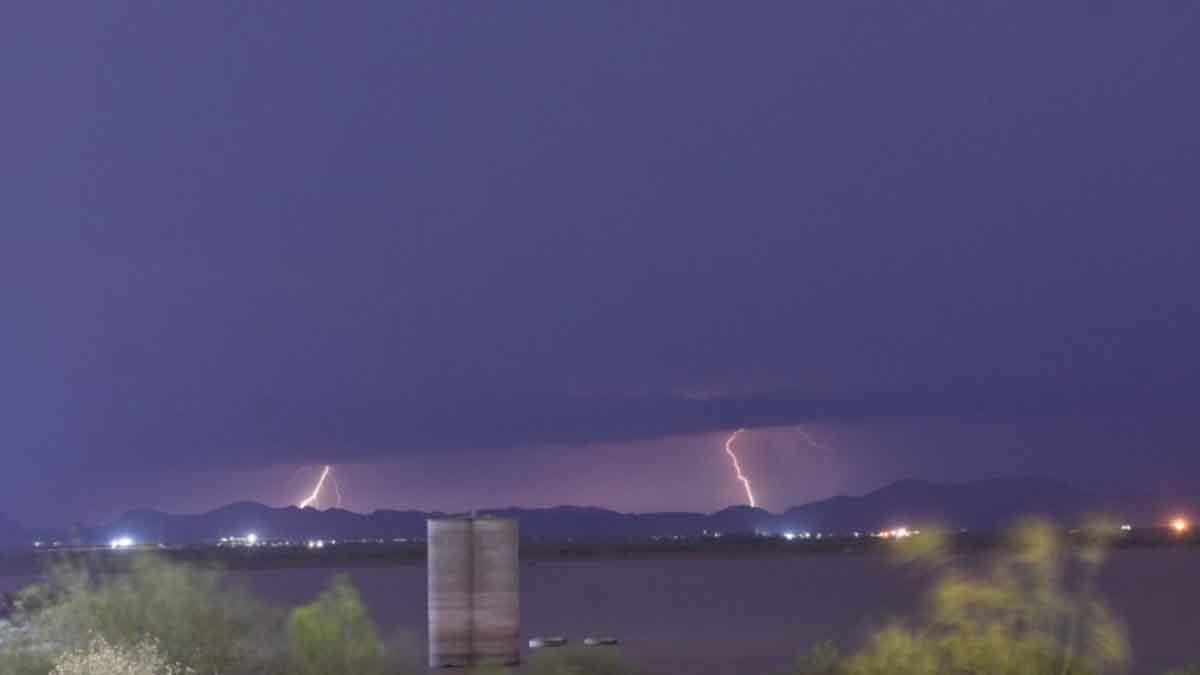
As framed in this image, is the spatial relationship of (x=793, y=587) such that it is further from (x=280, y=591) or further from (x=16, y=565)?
(x=16, y=565)

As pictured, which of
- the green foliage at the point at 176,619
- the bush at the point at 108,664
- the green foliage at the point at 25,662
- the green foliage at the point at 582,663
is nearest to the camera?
the bush at the point at 108,664

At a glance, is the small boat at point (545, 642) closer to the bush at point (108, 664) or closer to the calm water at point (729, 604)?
the calm water at point (729, 604)

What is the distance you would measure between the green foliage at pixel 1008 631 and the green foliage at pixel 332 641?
12.4 meters

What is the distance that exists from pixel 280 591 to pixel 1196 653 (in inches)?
2399

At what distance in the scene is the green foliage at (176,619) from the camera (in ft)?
112

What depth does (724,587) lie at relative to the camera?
11612 cm

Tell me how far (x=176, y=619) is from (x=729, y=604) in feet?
196

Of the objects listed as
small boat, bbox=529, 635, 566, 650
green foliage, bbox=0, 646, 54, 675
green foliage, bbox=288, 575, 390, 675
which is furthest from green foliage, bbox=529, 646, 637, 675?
small boat, bbox=529, 635, 566, 650

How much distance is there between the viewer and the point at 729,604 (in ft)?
303

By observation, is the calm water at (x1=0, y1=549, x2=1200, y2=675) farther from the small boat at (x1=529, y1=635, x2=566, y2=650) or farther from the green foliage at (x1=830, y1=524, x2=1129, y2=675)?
the green foliage at (x1=830, y1=524, x2=1129, y2=675)

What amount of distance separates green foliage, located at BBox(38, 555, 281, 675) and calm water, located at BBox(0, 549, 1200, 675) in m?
21.3

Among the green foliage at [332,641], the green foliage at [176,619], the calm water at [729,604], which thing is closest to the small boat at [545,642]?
the calm water at [729,604]

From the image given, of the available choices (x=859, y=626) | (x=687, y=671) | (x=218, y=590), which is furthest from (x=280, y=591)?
(x=218, y=590)

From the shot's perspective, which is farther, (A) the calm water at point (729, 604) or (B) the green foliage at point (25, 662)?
(A) the calm water at point (729, 604)
